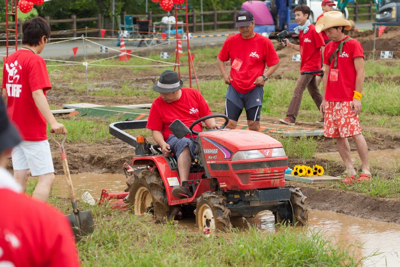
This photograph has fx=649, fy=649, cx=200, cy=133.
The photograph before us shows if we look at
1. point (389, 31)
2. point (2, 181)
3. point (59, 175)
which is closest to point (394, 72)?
point (389, 31)

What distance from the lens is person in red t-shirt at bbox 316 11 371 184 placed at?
7500 mm

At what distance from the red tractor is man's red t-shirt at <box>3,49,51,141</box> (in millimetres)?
1245

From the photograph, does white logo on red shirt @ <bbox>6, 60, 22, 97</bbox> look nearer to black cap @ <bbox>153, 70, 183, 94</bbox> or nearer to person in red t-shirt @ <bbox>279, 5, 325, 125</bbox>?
black cap @ <bbox>153, 70, 183, 94</bbox>

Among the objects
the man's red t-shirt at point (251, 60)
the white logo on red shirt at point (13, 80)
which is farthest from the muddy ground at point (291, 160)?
the white logo on red shirt at point (13, 80)

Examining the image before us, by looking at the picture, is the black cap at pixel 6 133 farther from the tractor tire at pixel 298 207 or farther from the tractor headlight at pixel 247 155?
the tractor tire at pixel 298 207

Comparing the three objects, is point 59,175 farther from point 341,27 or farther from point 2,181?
point 2,181

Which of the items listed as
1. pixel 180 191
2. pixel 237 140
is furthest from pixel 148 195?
pixel 237 140

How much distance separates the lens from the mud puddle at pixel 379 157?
8.96 metres

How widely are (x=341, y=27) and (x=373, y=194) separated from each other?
200 centimetres

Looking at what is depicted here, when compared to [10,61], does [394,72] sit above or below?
below

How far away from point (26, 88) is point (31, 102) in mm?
124

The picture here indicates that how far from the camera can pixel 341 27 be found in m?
7.60

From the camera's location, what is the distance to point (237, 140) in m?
5.85

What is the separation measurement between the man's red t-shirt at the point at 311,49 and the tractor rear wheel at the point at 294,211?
5203 millimetres
